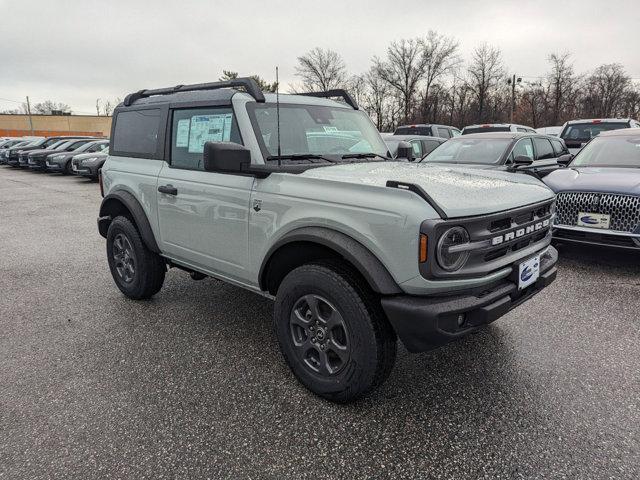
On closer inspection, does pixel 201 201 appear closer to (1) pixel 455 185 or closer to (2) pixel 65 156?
(1) pixel 455 185

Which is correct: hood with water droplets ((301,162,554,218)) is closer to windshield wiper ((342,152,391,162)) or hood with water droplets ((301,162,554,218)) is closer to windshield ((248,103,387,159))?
windshield wiper ((342,152,391,162))

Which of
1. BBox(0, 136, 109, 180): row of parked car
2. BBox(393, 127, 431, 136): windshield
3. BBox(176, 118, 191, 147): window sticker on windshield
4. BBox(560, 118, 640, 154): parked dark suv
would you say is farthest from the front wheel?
BBox(0, 136, 109, 180): row of parked car

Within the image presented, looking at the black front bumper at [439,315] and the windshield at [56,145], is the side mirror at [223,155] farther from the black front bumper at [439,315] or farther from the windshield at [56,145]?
the windshield at [56,145]

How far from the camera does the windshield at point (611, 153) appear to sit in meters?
5.97

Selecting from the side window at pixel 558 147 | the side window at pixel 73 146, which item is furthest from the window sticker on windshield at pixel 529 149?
the side window at pixel 73 146

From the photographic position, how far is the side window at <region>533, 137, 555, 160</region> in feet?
26.6

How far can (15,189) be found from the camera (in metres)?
14.4

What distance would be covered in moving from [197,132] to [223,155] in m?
0.98

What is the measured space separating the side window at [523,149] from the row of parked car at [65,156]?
13713mm

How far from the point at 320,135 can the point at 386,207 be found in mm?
1317

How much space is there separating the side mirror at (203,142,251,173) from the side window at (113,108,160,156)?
143 centimetres

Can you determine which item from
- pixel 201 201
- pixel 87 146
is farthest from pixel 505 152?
pixel 87 146

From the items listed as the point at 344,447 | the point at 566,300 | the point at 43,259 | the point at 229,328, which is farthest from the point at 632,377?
the point at 43,259

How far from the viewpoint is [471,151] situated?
24.6 ft
